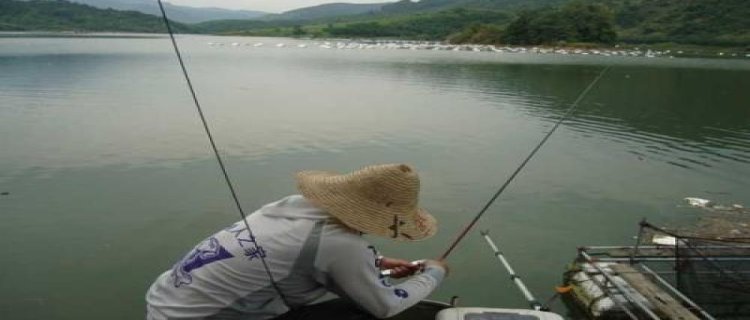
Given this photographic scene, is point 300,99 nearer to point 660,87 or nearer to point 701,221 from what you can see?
point 701,221

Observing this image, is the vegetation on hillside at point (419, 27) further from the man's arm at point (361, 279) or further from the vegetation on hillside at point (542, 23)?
the man's arm at point (361, 279)

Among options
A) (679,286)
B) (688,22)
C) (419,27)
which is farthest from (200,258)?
(419,27)

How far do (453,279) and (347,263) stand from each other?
504 cm

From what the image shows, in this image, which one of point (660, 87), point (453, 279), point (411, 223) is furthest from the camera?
point (660, 87)

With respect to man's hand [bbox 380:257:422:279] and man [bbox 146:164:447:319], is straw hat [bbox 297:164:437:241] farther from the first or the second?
man's hand [bbox 380:257:422:279]

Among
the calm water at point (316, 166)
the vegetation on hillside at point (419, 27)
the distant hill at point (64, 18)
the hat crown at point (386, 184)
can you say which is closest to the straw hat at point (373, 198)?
the hat crown at point (386, 184)

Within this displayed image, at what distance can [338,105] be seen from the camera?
23.4m

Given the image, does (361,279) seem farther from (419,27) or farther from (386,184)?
(419,27)

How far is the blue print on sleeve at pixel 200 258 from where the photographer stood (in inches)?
105

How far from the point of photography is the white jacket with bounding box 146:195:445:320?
261cm

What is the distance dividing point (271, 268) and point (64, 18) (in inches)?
6583

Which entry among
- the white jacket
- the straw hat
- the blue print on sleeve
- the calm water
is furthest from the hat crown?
the calm water

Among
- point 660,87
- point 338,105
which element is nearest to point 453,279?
point 338,105

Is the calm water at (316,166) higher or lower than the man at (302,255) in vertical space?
lower
